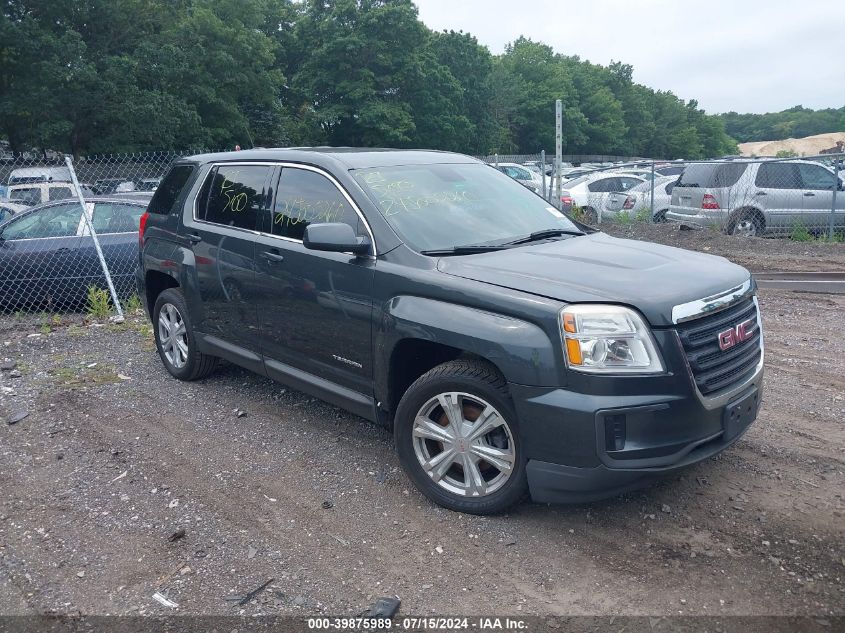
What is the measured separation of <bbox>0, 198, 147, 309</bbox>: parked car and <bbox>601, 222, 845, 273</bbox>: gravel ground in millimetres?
9325

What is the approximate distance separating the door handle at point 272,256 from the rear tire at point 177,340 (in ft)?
4.35

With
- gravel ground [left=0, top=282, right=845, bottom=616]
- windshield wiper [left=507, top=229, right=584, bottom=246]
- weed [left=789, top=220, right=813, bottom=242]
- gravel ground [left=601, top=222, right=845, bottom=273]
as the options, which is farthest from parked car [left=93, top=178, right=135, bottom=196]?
weed [left=789, top=220, right=813, bottom=242]

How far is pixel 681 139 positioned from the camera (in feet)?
287

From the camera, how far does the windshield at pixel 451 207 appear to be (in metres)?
4.19

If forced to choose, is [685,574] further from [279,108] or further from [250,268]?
[279,108]

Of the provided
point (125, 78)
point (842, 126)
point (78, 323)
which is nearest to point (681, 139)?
point (842, 126)

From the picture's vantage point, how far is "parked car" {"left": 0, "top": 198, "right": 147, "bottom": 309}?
8914 millimetres

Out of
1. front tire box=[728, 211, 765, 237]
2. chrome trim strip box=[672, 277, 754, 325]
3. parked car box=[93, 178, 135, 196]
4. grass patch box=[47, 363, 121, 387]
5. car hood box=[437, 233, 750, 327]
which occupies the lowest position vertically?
grass patch box=[47, 363, 121, 387]

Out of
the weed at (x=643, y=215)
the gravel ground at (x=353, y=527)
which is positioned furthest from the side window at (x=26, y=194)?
the weed at (x=643, y=215)

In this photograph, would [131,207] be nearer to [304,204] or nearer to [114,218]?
[114,218]

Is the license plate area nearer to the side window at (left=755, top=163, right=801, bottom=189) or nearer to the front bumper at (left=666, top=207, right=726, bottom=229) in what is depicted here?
the side window at (left=755, top=163, right=801, bottom=189)

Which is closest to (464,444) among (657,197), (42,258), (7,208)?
(42,258)

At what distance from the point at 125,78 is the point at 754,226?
1069 inches

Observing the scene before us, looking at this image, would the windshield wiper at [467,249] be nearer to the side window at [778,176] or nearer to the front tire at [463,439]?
the front tire at [463,439]
